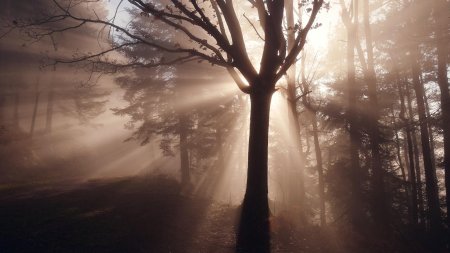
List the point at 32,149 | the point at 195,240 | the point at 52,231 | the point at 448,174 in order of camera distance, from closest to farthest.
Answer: the point at 52,231, the point at 195,240, the point at 448,174, the point at 32,149

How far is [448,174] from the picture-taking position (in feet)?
51.2

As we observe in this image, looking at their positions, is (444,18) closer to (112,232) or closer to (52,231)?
(112,232)

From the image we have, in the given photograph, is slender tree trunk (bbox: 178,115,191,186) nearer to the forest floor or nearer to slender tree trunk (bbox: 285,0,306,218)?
slender tree trunk (bbox: 285,0,306,218)

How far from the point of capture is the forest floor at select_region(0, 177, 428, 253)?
23.4ft

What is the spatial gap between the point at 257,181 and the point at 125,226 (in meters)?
3.47

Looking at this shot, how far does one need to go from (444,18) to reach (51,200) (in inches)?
744

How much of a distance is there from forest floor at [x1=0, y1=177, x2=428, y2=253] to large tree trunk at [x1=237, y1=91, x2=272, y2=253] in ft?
1.77

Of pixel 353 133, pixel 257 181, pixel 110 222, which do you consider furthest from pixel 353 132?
pixel 110 222

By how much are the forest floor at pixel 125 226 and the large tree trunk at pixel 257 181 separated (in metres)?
0.54

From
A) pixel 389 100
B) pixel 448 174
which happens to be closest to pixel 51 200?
pixel 448 174

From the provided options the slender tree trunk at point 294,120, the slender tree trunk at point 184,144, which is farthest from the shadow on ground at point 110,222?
the slender tree trunk at point 184,144

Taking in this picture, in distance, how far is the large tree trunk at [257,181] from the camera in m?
7.75

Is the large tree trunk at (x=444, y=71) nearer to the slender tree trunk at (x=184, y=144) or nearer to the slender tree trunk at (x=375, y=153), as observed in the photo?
the slender tree trunk at (x=375, y=153)

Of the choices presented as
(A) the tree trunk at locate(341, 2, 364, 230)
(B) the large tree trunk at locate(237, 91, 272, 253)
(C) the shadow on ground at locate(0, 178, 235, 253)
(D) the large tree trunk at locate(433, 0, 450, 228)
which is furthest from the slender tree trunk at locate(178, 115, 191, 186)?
(D) the large tree trunk at locate(433, 0, 450, 228)
